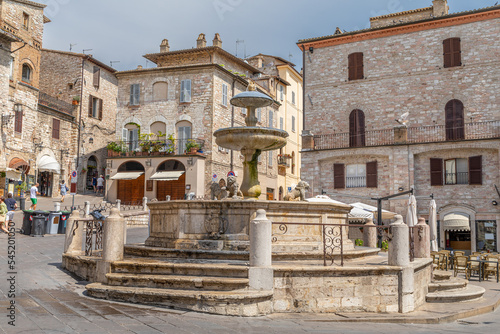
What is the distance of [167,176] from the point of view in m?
34.3

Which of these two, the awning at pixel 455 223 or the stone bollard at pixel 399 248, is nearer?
the stone bollard at pixel 399 248

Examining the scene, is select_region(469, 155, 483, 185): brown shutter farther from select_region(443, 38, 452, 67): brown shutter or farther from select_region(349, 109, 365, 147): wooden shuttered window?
select_region(349, 109, 365, 147): wooden shuttered window

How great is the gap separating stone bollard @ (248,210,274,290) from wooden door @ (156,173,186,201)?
27.0 metres

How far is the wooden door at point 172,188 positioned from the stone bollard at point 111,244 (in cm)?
2545

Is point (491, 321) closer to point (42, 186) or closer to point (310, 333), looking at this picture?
point (310, 333)

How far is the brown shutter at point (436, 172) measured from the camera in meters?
27.9

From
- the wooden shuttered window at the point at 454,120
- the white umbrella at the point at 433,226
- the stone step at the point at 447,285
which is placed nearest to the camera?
the stone step at the point at 447,285

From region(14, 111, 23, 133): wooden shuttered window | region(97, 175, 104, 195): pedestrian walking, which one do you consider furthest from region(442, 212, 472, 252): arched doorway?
region(14, 111, 23, 133): wooden shuttered window

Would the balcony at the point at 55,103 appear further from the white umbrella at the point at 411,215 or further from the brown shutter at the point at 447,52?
the white umbrella at the point at 411,215

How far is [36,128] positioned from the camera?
33375 millimetres

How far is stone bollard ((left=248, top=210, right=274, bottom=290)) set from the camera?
813cm

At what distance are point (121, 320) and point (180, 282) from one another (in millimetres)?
1437

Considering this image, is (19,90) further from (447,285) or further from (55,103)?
(447,285)

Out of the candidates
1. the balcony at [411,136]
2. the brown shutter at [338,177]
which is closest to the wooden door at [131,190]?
the balcony at [411,136]
